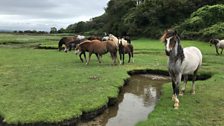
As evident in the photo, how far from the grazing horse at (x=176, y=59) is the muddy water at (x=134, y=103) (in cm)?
149

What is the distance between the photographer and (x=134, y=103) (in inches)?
482

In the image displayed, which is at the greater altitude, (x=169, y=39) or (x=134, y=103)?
(x=169, y=39)

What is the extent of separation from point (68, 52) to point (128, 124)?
65.2 feet

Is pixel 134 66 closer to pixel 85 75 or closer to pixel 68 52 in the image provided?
pixel 85 75

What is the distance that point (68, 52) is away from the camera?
28.7m

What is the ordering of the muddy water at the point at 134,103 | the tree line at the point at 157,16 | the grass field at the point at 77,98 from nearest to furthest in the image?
1. the grass field at the point at 77,98
2. the muddy water at the point at 134,103
3. the tree line at the point at 157,16

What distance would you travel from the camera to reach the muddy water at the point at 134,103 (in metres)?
9.88

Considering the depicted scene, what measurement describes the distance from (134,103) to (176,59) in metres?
3.01

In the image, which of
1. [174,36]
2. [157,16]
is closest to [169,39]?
[174,36]

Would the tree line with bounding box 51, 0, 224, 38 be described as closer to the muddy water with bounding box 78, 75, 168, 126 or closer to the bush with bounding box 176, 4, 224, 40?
the bush with bounding box 176, 4, 224, 40

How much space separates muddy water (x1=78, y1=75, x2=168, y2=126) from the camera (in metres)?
9.88

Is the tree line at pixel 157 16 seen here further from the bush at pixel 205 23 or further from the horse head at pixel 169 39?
the horse head at pixel 169 39

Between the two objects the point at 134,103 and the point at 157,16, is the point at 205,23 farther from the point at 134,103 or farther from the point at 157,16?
the point at 134,103

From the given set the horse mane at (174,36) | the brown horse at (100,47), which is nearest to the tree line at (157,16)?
the brown horse at (100,47)
